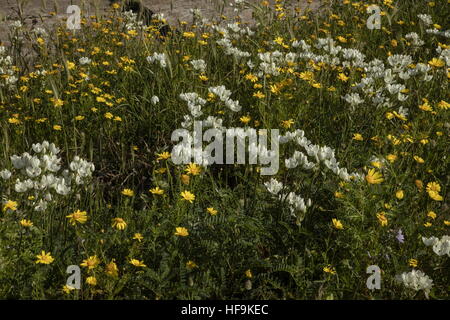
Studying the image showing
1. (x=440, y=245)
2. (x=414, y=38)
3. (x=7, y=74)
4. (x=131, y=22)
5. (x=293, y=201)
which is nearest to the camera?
(x=440, y=245)

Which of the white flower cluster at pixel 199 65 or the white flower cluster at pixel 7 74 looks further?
the white flower cluster at pixel 199 65

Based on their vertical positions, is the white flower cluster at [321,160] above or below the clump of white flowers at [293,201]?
above

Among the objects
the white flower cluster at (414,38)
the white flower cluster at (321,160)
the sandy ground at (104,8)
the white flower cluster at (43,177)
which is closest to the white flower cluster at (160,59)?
the white flower cluster at (43,177)

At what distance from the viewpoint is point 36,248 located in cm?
261

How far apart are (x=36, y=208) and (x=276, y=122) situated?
6.10 feet

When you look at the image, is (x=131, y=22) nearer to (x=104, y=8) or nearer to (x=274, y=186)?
(x=104, y=8)

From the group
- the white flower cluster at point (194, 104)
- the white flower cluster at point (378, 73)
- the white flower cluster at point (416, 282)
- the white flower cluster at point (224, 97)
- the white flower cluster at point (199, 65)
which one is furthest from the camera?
the white flower cluster at point (199, 65)

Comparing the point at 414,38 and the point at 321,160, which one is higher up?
the point at 414,38

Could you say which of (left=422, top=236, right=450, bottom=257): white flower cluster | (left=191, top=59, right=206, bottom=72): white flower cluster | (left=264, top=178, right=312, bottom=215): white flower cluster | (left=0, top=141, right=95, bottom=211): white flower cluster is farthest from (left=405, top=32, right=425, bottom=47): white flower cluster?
(left=0, top=141, right=95, bottom=211): white flower cluster

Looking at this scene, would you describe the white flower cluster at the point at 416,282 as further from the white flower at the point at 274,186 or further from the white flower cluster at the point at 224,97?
the white flower cluster at the point at 224,97

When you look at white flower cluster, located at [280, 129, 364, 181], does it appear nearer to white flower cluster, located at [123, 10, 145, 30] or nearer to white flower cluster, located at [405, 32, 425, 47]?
white flower cluster, located at [405, 32, 425, 47]

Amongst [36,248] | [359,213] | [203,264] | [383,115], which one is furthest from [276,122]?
[36,248]

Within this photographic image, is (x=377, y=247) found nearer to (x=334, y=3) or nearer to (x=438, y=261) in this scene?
(x=438, y=261)

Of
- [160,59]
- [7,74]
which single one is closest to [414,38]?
[160,59]
